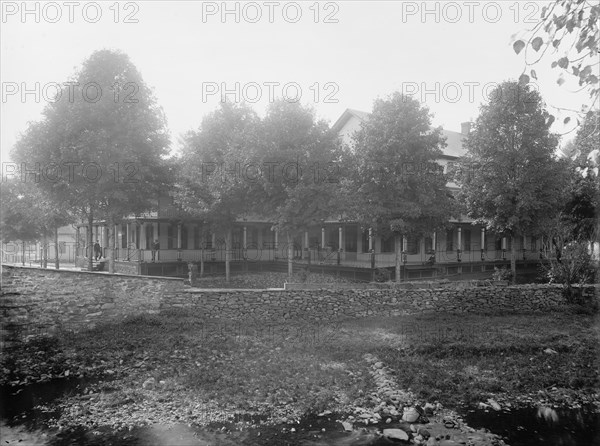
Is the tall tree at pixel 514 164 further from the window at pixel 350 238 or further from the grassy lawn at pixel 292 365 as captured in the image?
the window at pixel 350 238

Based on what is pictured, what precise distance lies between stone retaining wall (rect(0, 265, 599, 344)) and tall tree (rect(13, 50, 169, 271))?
17.1 feet

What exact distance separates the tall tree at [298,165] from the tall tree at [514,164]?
24.3 feet

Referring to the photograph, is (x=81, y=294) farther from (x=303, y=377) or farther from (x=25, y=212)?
(x=25, y=212)

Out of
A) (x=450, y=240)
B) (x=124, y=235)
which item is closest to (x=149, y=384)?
(x=124, y=235)

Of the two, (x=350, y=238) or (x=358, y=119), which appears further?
(x=358, y=119)

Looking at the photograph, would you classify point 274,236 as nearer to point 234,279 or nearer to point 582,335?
point 234,279

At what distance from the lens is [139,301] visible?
14164mm

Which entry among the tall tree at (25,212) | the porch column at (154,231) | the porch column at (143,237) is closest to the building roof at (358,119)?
the porch column at (154,231)

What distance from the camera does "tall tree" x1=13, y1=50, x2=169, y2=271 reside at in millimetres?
18062

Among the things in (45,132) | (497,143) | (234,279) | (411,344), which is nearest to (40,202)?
(45,132)

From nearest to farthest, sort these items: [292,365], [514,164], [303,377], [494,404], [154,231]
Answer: [494,404]
[303,377]
[292,365]
[514,164]
[154,231]

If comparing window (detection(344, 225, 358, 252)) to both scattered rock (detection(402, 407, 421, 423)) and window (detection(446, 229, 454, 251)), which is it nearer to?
window (detection(446, 229, 454, 251))

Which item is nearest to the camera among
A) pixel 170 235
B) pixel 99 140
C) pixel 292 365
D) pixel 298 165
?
pixel 292 365

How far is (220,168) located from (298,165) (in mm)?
4865
